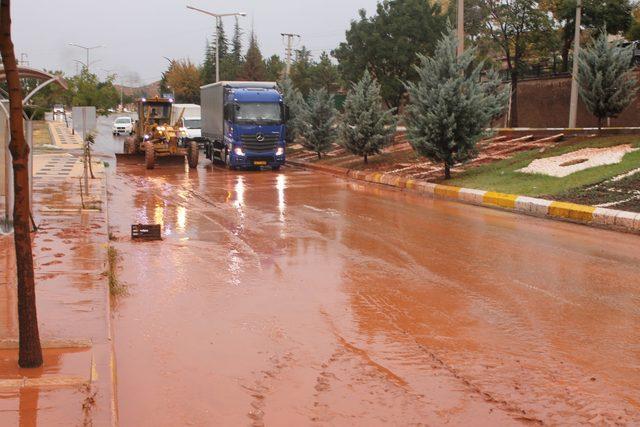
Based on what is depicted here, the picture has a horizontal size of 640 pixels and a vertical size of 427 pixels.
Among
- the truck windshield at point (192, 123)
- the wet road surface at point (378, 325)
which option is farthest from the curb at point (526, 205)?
the truck windshield at point (192, 123)

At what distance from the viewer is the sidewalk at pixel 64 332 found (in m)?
4.82

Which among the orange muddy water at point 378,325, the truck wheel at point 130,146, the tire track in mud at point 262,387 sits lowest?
the tire track in mud at point 262,387

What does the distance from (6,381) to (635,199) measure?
13278 millimetres

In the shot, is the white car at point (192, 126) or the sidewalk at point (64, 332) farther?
the white car at point (192, 126)

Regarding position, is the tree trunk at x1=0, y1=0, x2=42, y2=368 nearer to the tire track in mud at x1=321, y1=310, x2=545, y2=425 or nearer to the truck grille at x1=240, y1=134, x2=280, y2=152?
the tire track in mud at x1=321, y1=310, x2=545, y2=425

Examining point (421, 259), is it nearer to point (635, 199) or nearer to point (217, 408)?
point (217, 408)

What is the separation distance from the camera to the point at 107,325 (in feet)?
22.6

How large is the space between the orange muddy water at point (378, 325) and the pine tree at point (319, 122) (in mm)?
19739

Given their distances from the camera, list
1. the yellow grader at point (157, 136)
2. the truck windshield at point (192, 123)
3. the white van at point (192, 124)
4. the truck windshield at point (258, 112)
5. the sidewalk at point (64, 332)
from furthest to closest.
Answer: the truck windshield at point (192, 123) < the white van at point (192, 124) < the yellow grader at point (157, 136) < the truck windshield at point (258, 112) < the sidewalk at point (64, 332)

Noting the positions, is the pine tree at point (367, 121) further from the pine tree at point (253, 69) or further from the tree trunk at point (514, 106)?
the pine tree at point (253, 69)

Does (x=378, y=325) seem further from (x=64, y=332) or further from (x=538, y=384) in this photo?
(x=64, y=332)

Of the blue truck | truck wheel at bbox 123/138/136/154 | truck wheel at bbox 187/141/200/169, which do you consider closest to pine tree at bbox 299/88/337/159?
the blue truck

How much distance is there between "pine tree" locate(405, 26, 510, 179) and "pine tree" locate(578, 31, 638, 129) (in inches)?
131

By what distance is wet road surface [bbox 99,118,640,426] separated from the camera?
17.3 feet
